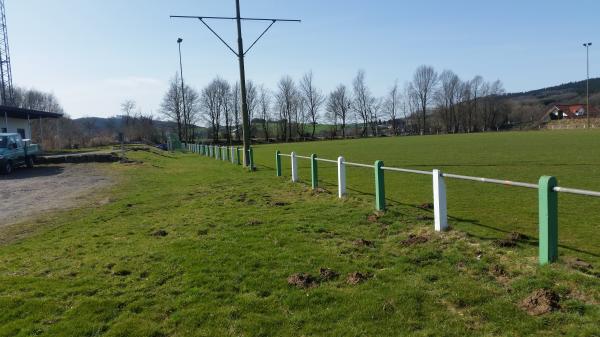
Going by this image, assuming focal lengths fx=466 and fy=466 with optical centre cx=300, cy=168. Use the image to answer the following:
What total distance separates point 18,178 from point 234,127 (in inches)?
3177

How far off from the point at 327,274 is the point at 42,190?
48.3ft

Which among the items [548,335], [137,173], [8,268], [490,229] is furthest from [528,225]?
[137,173]

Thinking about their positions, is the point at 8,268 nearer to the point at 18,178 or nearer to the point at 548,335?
the point at 548,335

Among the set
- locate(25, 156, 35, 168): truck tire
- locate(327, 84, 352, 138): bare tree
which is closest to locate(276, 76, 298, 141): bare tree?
locate(327, 84, 352, 138): bare tree

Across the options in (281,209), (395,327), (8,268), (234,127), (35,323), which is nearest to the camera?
(395,327)

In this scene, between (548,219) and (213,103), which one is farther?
(213,103)

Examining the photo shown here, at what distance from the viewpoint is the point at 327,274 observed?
5363 mm

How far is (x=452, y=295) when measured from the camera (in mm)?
4543

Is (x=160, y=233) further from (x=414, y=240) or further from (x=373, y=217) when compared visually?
(x=414, y=240)

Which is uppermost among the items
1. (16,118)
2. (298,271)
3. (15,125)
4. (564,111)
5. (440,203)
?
(564,111)

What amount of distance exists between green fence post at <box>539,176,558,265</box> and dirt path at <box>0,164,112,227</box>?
33.4 feet

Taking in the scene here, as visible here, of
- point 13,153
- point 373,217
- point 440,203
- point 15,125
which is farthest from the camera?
point 15,125

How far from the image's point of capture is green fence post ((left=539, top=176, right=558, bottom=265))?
16.1 feet

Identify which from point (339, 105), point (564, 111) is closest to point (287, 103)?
point (339, 105)
